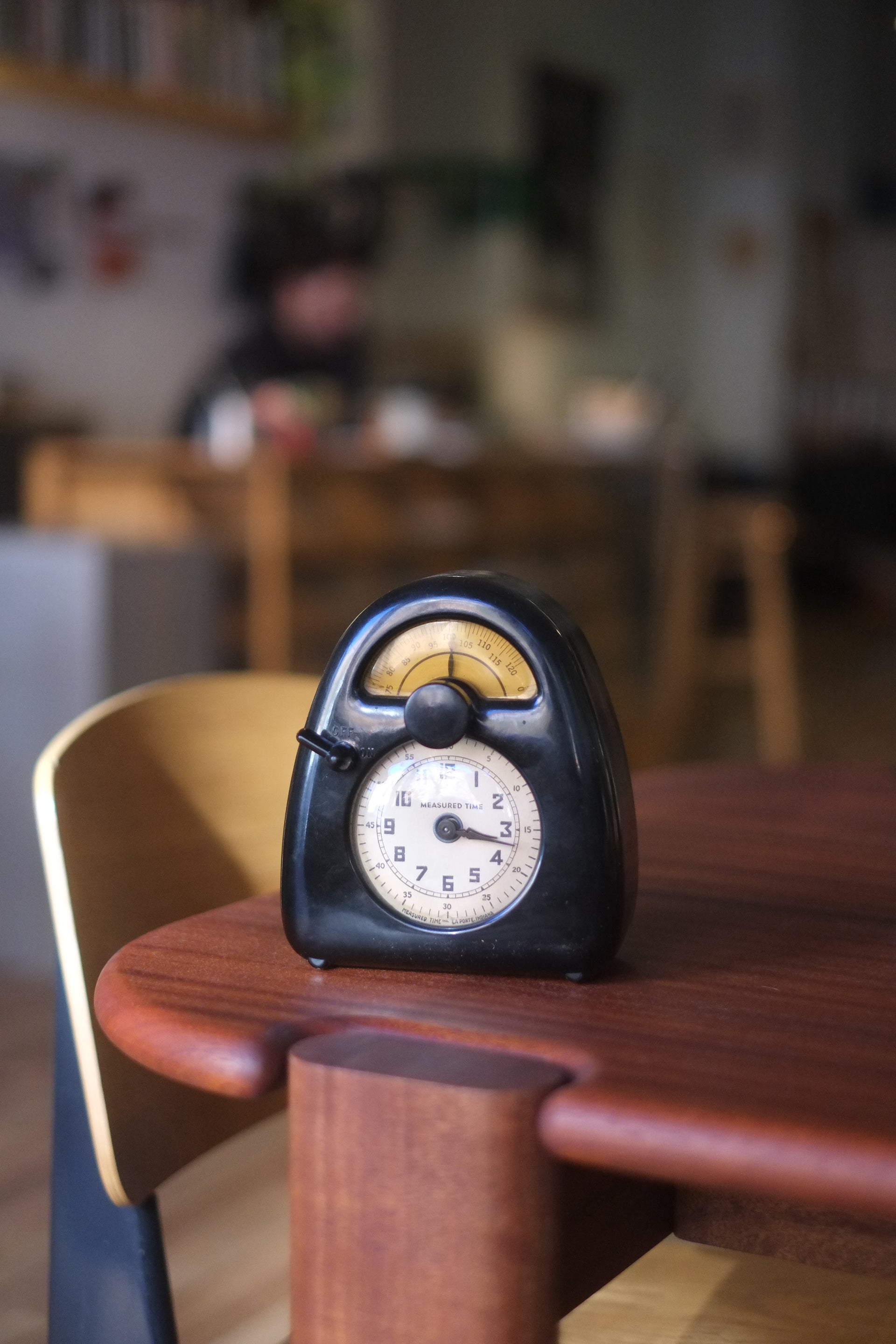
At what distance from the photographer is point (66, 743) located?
95cm

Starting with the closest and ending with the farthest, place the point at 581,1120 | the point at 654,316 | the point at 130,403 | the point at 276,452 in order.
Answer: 1. the point at 581,1120
2. the point at 276,452
3. the point at 130,403
4. the point at 654,316

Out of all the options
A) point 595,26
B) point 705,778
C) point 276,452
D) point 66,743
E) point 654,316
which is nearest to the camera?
point 66,743

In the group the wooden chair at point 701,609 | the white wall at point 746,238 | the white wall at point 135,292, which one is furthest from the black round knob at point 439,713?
the white wall at point 746,238

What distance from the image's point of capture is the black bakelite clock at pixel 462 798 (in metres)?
0.65

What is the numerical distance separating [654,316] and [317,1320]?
8.84m

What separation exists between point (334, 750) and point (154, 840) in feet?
1.17

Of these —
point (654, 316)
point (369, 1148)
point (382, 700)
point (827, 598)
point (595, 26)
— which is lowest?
point (827, 598)

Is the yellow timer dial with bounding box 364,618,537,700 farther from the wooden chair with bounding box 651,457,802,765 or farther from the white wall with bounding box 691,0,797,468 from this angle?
the white wall with bounding box 691,0,797,468

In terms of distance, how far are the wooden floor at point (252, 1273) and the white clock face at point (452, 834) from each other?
1.10 feet

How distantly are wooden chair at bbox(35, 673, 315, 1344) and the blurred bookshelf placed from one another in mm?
4133

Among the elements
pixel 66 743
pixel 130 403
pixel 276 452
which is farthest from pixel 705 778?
pixel 130 403

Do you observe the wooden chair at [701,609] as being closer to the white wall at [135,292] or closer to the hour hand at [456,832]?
the white wall at [135,292]

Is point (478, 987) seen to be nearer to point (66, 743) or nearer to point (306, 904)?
point (306, 904)

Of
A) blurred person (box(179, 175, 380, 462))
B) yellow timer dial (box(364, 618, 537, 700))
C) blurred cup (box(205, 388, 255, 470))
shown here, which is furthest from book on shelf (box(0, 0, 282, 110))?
yellow timer dial (box(364, 618, 537, 700))
